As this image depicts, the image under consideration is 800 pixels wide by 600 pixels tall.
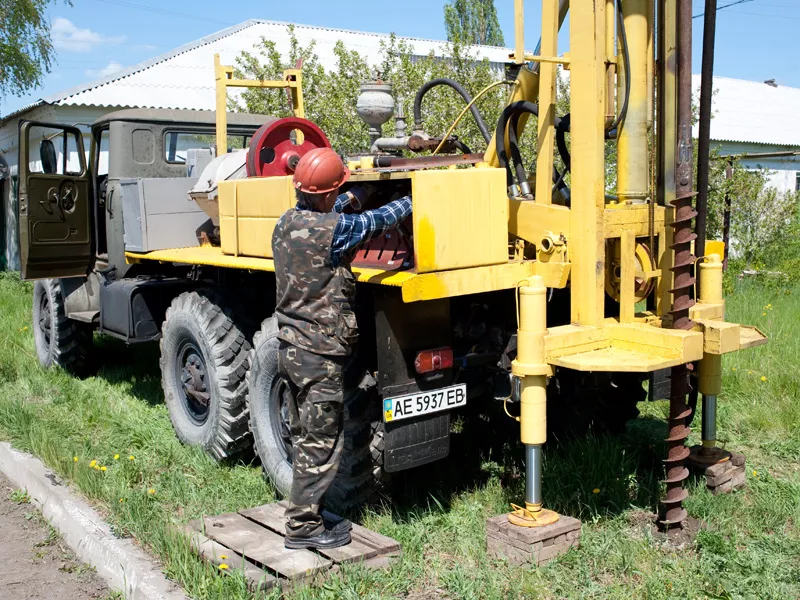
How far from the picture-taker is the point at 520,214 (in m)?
4.73

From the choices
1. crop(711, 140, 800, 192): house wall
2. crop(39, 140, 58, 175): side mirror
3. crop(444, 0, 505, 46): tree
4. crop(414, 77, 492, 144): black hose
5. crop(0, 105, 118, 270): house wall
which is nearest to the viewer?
crop(414, 77, 492, 144): black hose

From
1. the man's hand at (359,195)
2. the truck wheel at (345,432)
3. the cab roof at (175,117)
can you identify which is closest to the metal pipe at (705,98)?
the man's hand at (359,195)

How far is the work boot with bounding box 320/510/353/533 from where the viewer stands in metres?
4.26

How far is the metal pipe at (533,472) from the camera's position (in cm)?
414

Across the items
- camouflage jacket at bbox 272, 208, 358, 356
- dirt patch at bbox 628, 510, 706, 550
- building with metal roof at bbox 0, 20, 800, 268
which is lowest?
dirt patch at bbox 628, 510, 706, 550

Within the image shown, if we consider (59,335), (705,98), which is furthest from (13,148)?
(705,98)

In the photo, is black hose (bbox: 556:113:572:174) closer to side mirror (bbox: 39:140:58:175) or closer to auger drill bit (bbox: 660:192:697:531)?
auger drill bit (bbox: 660:192:697:531)

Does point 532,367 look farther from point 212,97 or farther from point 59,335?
point 212,97

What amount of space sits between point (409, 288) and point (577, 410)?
85.9 inches

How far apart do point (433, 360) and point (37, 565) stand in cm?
229

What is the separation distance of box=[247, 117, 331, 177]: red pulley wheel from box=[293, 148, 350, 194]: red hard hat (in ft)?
5.63

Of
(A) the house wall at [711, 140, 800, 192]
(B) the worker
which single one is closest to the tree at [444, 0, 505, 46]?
(A) the house wall at [711, 140, 800, 192]

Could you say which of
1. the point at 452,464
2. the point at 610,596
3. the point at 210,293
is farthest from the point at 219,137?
the point at 610,596

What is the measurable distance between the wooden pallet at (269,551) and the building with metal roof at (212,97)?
33.7 ft
